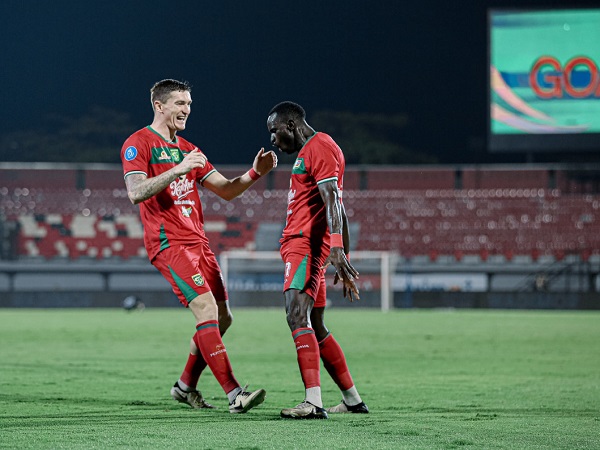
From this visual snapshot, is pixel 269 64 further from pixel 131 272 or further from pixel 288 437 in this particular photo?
pixel 288 437

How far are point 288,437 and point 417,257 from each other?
101 feet

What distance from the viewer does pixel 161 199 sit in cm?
683

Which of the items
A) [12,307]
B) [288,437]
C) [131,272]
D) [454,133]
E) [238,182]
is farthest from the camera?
[454,133]

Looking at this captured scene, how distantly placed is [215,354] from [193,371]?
615 millimetres

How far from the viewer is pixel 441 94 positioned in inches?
2564

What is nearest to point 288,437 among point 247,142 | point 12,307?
point 12,307

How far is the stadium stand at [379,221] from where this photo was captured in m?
36.9

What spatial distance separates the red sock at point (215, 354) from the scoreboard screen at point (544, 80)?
2733cm

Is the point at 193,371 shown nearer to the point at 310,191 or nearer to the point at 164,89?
the point at 310,191

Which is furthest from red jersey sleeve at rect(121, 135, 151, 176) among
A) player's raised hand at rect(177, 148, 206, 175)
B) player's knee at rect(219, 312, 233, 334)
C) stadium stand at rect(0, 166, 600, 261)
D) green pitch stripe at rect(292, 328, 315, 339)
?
stadium stand at rect(0, 166, 600, 261)

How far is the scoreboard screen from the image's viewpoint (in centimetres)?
3250

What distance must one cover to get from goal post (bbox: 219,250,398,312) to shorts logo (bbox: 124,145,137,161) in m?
22.4

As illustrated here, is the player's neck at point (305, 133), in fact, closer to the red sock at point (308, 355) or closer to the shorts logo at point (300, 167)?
the shorts logo at point (300, 167)

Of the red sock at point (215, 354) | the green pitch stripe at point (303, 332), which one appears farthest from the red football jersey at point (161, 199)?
the green pitch stripe at point (303, 332)
